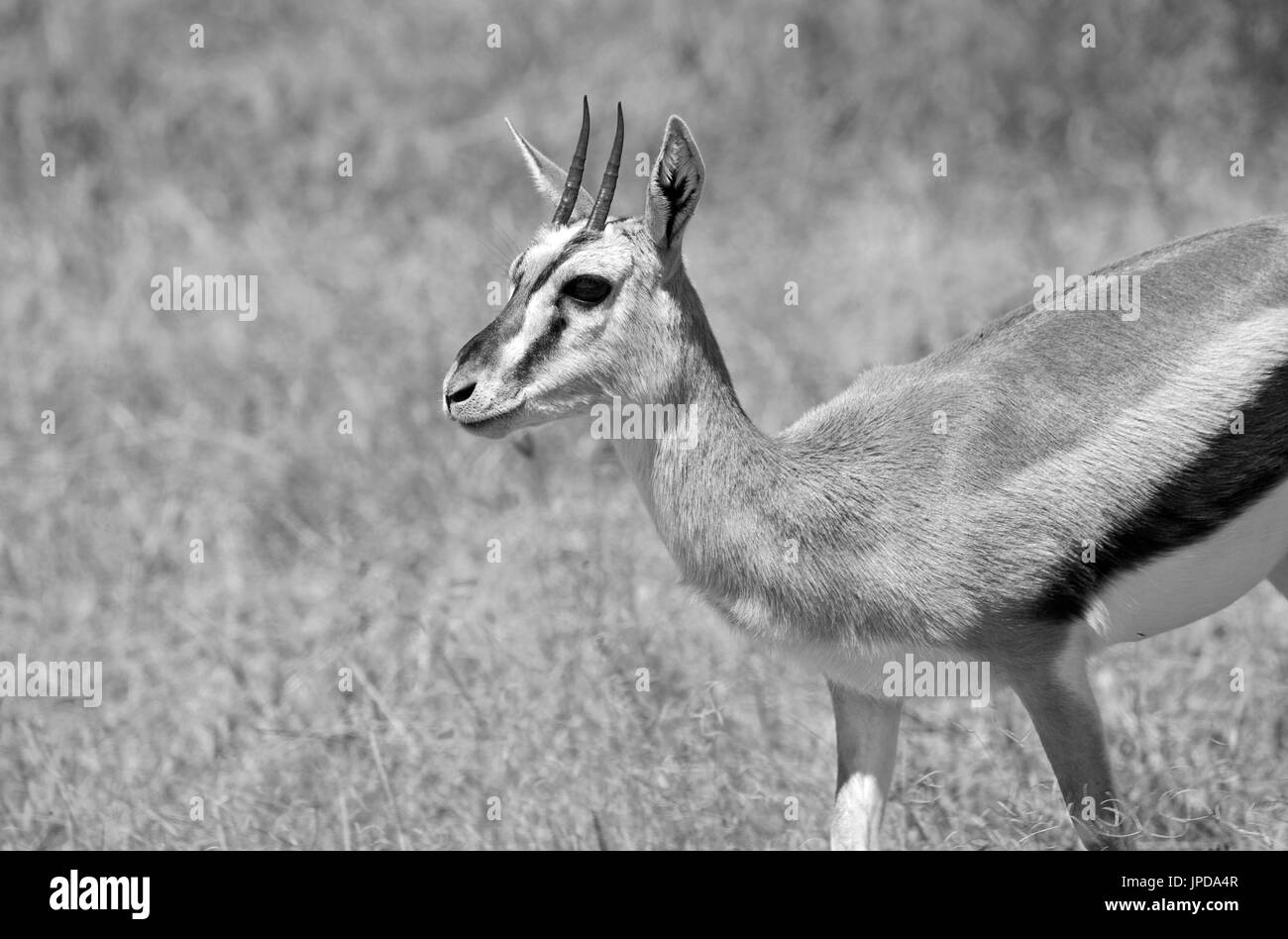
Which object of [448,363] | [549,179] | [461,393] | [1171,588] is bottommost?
[1171,588]

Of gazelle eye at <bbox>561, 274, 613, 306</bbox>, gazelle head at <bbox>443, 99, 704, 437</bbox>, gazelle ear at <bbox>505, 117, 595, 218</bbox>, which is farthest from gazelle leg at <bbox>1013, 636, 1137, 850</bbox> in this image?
gazelle ear at <bbox>505, 117, 595, 218</bbox>

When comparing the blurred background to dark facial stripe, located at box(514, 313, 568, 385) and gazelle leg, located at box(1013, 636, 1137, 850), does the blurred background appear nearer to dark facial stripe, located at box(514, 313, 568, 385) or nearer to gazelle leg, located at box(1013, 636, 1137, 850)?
gazelle leg, located at box(1013, 636, 1137, 850)

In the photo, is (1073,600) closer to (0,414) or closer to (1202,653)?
(1202,653)

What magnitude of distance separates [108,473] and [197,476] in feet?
1.52

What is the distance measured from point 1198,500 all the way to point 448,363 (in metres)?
4.75

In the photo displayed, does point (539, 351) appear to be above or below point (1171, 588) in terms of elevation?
above

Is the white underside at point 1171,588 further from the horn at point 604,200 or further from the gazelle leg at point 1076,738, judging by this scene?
the horn at point 604,200

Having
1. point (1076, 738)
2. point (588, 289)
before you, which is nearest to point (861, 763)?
point (1076, 738)

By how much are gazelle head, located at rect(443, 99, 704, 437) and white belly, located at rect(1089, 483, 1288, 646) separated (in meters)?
1.23

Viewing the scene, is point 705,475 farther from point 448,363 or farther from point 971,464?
point 448,363

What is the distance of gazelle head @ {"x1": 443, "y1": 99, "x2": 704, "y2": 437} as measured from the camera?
168 inches

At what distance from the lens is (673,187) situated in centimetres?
437
